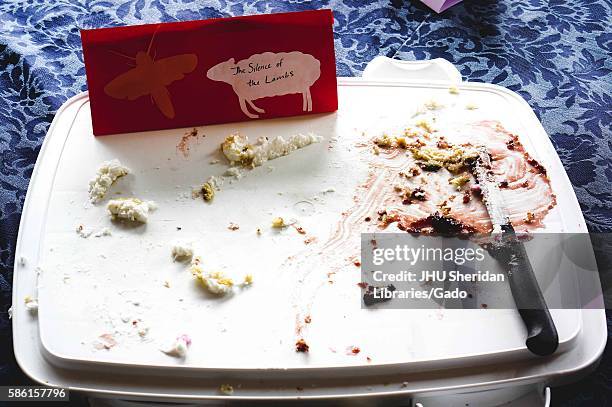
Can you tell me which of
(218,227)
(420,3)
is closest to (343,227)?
(218,227)

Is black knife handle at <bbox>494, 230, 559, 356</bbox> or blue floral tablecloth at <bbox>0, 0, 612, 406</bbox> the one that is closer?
black knife handle at <bbox>494, 230, 559, 356</bbox>

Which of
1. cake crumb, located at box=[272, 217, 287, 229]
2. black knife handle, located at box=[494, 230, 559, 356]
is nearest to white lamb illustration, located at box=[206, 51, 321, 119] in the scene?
cake crumb, located at box=[272, 217, 287, 229]

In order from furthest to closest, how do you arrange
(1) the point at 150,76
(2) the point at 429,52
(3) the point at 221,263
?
1. (2) the point at 429,52
2. (1) the point at 150,76
3. (3) the point at 221,263

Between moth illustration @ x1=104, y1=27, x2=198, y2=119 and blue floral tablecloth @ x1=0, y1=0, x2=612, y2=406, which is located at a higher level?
moth illustration @ x1=104, y1=27, x2=198, y2=119

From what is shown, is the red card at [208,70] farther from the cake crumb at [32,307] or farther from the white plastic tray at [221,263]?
the cake crumb at [32,307]

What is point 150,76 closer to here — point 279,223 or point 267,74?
point 267,74

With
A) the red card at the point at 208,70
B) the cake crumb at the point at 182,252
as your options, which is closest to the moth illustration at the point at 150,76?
the red card at the point at 208,70

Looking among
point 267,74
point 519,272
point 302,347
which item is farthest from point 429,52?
point 302,347

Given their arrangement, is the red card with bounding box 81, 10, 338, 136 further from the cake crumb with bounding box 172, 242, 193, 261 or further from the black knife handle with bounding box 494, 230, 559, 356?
the black knife handle with bounding box 494, 230, 559, 356
